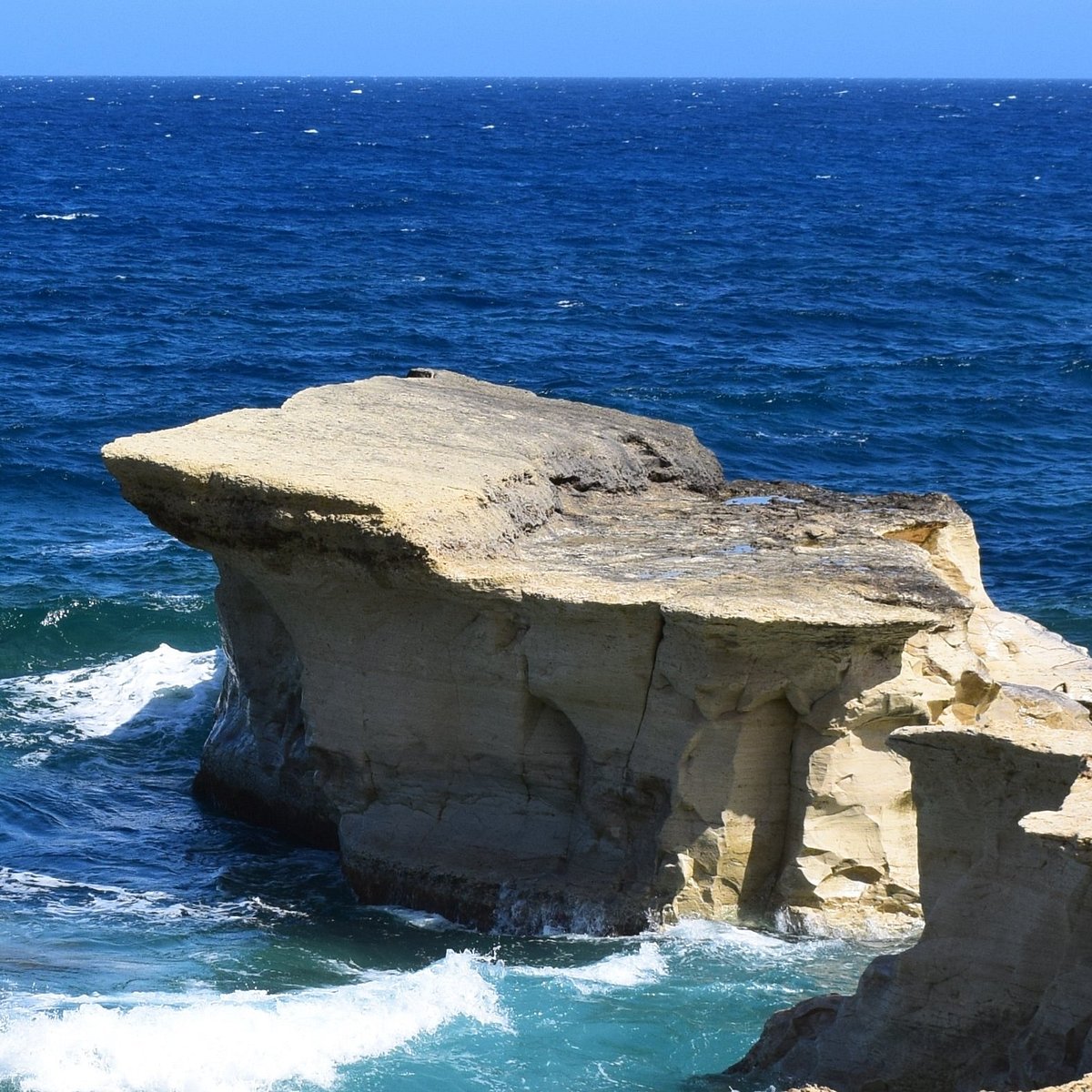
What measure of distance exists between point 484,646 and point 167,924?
3.40 m

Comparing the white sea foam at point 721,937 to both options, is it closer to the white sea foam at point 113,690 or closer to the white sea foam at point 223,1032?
the white sea foam at point 223,1032

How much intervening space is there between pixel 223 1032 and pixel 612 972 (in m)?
2.77

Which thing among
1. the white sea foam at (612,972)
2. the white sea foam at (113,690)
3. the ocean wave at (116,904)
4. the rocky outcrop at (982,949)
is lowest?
the ocean wave at (116,904)

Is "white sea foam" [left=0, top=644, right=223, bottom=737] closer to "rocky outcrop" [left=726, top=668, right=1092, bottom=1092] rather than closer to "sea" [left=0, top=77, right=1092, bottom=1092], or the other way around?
"sea" [left=0, top=77, right=1092, bottom=1092]

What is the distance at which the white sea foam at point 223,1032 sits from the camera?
444 inches

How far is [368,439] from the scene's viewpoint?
50.8 ft

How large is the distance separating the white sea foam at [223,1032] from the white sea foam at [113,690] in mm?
6895

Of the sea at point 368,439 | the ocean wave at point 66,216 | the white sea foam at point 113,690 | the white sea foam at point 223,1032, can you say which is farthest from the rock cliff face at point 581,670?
the ocean wave at point 66,216

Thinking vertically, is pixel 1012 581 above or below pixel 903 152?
below

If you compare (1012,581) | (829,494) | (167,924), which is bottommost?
(167,924)

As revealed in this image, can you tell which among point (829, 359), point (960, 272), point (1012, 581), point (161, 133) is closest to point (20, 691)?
point (1012, 581)

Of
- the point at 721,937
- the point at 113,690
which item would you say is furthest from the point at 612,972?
the point at 113,690

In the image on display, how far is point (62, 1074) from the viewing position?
37.0 ft

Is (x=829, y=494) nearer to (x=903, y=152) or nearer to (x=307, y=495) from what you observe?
(x=307, y=495)
